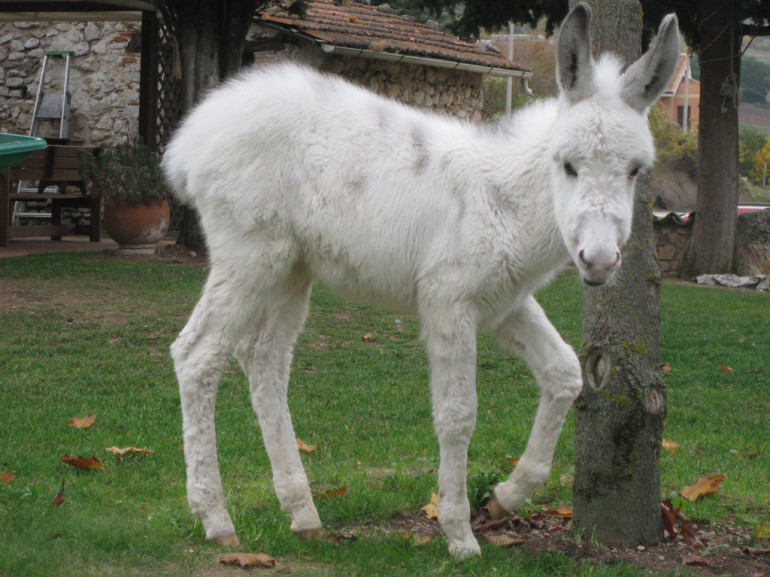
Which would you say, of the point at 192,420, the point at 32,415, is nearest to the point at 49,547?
the point at 192,420

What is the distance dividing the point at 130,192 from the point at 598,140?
975 cm

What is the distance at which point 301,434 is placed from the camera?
5.51 meters

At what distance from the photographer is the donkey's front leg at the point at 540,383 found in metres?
3.82

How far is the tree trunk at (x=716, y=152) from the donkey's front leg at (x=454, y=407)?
11.9m

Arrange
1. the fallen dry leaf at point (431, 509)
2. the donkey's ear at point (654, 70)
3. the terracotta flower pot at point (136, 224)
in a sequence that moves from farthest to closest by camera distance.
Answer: the terracotta flower pot at point (136, 224) → the fallen dry leaf at point (431, 509) → the donkey's ear at point (654, 70)

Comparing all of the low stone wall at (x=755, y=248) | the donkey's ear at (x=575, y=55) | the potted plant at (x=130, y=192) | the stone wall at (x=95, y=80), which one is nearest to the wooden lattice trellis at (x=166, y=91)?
the stone wall at (x=95, y=80)

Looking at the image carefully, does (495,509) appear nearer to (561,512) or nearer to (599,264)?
(561,512)

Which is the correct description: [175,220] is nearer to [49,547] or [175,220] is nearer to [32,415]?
[32,415]

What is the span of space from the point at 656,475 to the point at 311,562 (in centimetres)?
157


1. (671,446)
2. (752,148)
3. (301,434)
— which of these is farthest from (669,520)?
(752,148)

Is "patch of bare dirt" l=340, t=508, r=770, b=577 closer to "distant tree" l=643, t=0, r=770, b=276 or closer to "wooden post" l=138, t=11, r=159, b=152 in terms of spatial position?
"distant tree" l=643, t=0, r=770, b=276

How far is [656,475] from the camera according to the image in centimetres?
391

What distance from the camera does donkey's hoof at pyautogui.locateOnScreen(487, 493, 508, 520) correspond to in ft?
13.1

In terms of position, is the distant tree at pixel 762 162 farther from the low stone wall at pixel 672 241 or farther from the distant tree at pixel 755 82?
the low stone wall at pixel 672 241
